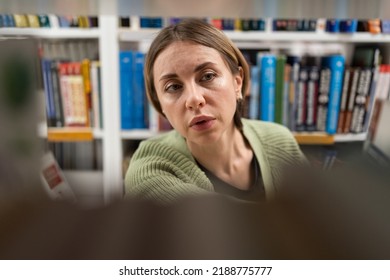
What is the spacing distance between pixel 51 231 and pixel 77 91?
46 centimetres

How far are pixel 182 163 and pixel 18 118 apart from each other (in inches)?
9.5


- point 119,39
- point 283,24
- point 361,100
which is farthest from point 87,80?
point 361,100

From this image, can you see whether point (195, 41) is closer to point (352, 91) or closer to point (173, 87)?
point (173, 87)

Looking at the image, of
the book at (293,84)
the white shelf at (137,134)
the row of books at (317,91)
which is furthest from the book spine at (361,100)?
the white shelf at (137,134)

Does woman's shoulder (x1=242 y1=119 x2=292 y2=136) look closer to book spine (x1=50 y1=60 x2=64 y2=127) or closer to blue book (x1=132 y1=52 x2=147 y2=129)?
blue book (x1=132 y1=52 x2=147 y2=129)

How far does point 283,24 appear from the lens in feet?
1.92

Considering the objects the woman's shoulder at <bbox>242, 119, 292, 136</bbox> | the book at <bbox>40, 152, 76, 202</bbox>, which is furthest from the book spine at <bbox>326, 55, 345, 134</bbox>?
the book at <bbox>40, 152, 76, 202</bbox>

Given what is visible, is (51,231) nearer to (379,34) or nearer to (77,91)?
(77,91)

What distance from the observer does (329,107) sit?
2.21 ft

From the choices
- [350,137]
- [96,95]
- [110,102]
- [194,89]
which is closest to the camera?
[194,89]

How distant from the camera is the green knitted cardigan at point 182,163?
1.80 ft

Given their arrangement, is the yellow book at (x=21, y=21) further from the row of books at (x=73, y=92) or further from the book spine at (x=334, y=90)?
the book spine at (x=334, y=90)

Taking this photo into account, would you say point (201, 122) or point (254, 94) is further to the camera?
point (254, 94)
